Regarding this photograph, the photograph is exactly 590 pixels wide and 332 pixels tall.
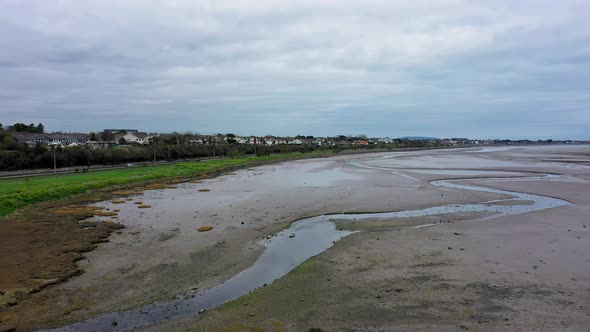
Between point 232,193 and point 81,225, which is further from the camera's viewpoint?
point 232,193

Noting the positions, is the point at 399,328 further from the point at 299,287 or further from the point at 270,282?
the point at 270,282

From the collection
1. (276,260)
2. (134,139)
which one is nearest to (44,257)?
(276,260)

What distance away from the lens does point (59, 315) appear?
7.50 m

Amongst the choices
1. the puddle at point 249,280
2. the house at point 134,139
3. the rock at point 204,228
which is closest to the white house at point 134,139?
the house at point 134,139

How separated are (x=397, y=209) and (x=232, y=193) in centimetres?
1234

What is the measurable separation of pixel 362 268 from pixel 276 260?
2.68 meters

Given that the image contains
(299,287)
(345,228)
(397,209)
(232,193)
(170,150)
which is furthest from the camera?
(170,150)

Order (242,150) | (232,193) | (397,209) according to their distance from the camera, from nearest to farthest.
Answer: (397,209)
(232,193)
(242,150)

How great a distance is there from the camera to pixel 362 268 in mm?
9867

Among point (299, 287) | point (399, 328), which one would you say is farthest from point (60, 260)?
point (399, 328)

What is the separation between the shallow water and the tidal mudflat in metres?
0.08

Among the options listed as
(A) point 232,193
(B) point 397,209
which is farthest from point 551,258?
(A) point 232,193

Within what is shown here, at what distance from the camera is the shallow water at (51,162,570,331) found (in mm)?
7434

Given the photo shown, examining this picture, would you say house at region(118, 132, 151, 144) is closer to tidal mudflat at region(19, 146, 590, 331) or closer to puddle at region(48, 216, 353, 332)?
tidal mudflat at region(19, 146, 590, 331)
